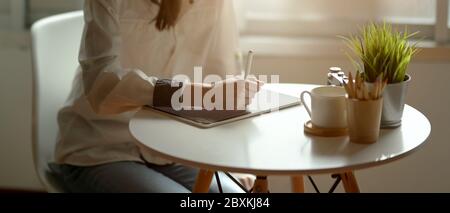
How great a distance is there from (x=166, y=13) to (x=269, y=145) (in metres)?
0.51

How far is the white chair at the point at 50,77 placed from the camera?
1544 millimetres

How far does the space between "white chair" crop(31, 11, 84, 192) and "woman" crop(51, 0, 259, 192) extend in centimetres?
6

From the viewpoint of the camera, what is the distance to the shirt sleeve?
133 cm

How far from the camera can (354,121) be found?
1.12 metres

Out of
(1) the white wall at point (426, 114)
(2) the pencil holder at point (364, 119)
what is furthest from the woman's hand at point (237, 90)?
(1) the white wall at point (426, 114)

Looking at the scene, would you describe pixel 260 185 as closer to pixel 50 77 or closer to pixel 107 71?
pixel 107 71

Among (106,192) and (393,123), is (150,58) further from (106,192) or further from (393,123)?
(393,123)

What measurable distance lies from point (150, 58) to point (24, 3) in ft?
2.76

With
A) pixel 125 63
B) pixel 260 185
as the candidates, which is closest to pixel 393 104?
pixel 260 185

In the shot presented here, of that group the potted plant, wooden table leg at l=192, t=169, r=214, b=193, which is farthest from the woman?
the potted plant

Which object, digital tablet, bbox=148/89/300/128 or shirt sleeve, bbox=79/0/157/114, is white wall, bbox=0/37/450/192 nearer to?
digital tablet, bbox=148/89/300/128

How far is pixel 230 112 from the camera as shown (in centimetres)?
130

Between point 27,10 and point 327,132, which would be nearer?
point 327,132
